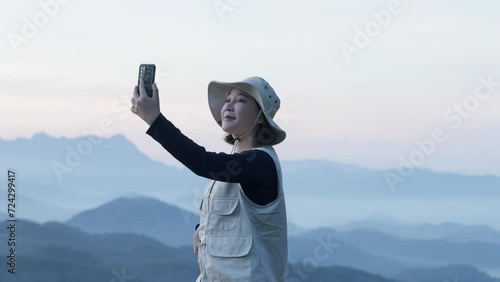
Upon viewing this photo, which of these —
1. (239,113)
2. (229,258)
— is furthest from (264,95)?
(229,258)

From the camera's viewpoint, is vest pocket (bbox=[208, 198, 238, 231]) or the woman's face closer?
vest pocket (bbox=[208, 198, 238, 231])

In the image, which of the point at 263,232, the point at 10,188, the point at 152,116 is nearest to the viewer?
the point at 152,116

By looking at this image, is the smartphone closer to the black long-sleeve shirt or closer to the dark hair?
the black long-sleeve shirt

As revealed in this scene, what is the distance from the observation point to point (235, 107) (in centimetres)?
337

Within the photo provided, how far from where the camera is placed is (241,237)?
322cm

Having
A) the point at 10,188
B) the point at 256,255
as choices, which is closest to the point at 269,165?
the point at 256,255

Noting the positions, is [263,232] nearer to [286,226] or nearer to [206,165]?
[286,226]

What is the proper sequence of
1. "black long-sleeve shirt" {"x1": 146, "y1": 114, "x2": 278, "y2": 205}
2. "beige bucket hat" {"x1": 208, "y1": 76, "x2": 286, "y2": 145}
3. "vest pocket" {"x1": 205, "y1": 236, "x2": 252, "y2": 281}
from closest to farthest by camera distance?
"black long-sleeve shirt" {"x1": 146, "y1": 114, "x2": 278, "y2": 205} < "vest pocket" {"x1": 205, "y1": 236, "x2": 252, "y2": 281} < "beige bucket hat" {"x1": 208, "y1": 76, "x2": 286, "y2": 145}

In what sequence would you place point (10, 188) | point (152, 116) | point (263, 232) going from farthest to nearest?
point (10, 188) → point (263, 232) → point (152, 116)

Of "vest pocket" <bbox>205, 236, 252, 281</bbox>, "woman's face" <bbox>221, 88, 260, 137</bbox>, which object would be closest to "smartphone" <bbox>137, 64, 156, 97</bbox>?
"woman's face" <bbox>221, 88, 260, 137</bbox>

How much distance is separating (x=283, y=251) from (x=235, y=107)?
0.51 m

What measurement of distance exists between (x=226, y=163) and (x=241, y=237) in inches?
10.8

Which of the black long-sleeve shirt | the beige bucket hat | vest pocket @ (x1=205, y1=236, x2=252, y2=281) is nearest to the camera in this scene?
the black long-sleeve shirt

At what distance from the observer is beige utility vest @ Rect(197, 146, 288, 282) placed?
3201 mm
